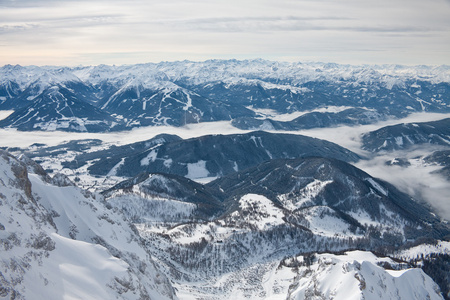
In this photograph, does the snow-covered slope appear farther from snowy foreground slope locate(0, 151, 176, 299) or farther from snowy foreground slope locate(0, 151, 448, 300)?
snowy foreground slope locate(0, 151, 176, 299)

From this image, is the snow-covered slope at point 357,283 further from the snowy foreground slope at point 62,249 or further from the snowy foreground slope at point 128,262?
the snowy foreground slope at point 62,249

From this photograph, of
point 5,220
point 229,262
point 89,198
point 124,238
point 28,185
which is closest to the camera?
point 5,220

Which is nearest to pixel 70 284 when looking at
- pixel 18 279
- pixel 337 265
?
pixel 18 279

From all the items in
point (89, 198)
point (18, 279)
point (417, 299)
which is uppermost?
point (18, 279)

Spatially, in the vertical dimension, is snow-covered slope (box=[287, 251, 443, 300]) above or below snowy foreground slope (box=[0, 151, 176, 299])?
below

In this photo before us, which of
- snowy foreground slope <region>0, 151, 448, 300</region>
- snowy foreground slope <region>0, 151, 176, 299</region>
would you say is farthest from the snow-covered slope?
snowy foreground slope <region>0, 151, 176, 299</region>

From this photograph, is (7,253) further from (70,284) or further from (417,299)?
(417,299)

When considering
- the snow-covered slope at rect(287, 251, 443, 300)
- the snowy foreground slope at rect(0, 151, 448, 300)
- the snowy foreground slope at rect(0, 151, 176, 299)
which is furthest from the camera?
the snow-covered slope at rect(287, 251, 443, 300)

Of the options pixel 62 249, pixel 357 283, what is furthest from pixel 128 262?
pixel 357 283

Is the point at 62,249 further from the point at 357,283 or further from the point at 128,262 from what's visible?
the point at 357,283
